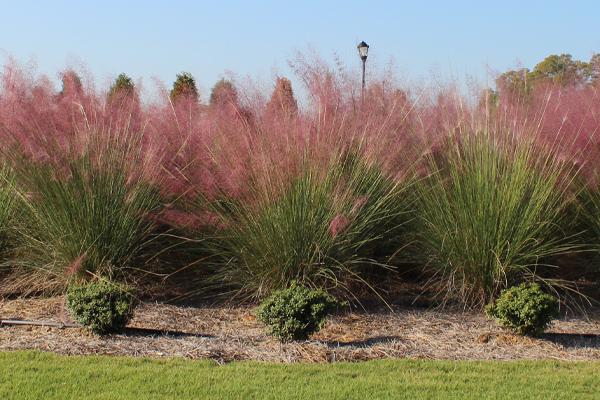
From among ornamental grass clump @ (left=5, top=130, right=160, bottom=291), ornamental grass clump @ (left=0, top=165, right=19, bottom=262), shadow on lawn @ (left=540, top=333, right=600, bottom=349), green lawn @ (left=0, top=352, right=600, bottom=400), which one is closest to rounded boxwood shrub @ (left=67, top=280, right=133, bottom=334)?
green lawn @ (left=0, top=352, right=600, bottom=400)

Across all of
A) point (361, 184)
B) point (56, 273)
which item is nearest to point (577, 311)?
point (361, 184)

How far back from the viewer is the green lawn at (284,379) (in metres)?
4.52

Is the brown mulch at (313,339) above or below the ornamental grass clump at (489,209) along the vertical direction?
below

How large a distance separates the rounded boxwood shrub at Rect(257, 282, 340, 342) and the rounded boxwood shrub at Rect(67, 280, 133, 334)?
0.97 meters

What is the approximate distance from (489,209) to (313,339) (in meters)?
1.83

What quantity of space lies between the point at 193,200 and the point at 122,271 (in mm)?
887

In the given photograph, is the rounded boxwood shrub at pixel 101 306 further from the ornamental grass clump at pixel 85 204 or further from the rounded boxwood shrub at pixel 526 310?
the rounded boxwood shrub at pixel 526 310

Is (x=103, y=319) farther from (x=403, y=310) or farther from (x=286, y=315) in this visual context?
(x=403, y=310)

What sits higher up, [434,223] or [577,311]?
[434,223]

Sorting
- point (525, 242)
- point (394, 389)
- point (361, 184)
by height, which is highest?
point (361, 184)

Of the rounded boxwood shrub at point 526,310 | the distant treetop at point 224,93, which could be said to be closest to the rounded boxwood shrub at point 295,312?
the rounded boxwood shrub at point 526,310

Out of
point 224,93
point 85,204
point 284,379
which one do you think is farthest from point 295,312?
point 224,93

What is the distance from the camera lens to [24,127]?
6.89m

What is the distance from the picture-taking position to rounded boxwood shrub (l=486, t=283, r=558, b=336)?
19.6 ft
